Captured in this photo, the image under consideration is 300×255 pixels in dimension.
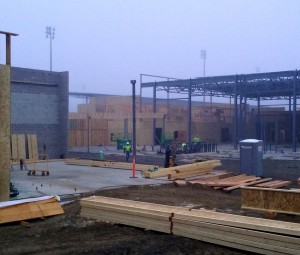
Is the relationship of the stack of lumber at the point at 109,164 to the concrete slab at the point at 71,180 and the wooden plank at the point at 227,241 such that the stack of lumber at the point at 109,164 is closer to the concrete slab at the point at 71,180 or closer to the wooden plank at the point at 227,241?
the concrete slab at the point at 71,180

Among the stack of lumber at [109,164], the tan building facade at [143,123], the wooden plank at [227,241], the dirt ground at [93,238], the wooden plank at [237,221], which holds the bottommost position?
the dirt ground at [93,238]

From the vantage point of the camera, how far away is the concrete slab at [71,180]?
14094 millimetres

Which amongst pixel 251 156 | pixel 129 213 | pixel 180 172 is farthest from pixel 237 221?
pixel 251 156

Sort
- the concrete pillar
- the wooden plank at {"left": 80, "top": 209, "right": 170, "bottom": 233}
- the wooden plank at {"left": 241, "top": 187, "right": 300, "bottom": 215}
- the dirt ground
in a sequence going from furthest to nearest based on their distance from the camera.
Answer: the concrete pillar < the wooden plank at {"left": 241, "top": 187, "right": 300, "bottom": 215} < the wooden plank at {"left": 80, "top": 209, "right": 170, "bottom": 233} < the dirt ground

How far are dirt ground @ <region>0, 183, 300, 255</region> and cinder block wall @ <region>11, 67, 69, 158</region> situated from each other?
47.5 feet

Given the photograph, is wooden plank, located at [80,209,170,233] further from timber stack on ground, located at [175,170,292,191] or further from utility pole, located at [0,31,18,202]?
timber stack on ground, located at [175,170,292,191]

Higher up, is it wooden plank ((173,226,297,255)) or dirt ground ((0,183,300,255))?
wooden plank ((173,226,297,255))

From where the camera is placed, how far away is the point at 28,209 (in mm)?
10195

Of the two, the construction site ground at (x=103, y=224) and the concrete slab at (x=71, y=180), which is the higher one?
the concrete slab at (x=71, y=180)

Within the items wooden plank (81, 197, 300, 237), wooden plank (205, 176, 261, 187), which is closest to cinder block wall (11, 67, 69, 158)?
wooden plank (205, 176, 261, 187)

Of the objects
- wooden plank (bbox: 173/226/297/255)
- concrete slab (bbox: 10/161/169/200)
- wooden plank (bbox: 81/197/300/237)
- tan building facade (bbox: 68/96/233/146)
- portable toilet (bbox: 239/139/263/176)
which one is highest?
tan building facade (bbox: 68/96/233/146)

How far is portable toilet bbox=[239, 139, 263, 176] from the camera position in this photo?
57.4 ft

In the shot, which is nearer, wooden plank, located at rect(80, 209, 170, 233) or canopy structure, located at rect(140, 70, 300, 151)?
wooden plank, located at rect(80, 209, 170, 233)

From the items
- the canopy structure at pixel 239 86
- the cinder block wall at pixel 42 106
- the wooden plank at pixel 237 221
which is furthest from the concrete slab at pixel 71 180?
the canopy structure at pixel 239 86
